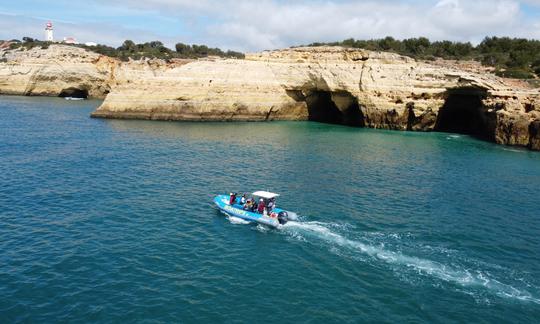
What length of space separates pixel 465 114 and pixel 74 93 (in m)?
83.3

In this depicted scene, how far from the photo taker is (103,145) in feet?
143

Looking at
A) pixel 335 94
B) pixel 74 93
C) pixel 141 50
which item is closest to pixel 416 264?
pixel 335 94

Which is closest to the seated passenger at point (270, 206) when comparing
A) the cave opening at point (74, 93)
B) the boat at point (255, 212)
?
the boat at point (255, 212)

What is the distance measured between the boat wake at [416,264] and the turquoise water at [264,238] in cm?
9

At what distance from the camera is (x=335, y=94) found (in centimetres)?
6650

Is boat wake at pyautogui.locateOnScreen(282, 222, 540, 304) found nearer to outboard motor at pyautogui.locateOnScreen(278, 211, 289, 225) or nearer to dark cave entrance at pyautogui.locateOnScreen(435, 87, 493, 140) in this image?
outboard motor at pyautogui.locateOnScreen(278, 211, 289, 225)

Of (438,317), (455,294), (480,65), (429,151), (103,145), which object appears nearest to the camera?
(438,317)

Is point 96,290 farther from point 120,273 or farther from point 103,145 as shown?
point 103,145

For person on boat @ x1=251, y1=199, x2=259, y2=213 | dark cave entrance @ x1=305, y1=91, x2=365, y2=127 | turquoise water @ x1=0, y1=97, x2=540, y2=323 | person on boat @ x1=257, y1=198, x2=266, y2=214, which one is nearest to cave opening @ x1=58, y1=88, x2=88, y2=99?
dark cave entrance @ x1=305, y1=91, x2=365, y2=127

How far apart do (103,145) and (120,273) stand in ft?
92.1

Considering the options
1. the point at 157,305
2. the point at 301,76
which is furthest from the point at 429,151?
the point at 157,305

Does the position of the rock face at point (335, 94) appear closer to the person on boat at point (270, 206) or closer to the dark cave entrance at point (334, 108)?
the dark cave entrance at point (334, 108)

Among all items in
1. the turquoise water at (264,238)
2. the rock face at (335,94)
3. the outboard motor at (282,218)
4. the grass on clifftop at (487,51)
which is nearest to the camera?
the turquoise water at (264,238)

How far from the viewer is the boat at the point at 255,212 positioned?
24656mm
